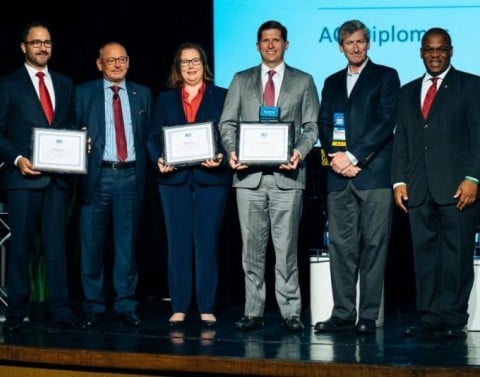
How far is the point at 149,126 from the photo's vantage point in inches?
240

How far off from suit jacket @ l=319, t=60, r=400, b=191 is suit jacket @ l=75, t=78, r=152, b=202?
1044 millimetres

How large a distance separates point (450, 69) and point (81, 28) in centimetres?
288

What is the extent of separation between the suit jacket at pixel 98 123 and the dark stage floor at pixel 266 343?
2.58ft

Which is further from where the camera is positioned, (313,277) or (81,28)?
(81,28)

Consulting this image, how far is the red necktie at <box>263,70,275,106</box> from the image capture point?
583 cm

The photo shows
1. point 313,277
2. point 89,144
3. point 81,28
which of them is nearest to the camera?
point 89,144

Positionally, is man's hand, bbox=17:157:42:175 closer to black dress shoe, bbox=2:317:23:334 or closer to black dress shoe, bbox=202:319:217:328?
black dress shoe, bbox=2:317:23:334

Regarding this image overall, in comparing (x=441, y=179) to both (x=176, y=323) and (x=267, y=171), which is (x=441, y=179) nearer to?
(x=267, y=171)

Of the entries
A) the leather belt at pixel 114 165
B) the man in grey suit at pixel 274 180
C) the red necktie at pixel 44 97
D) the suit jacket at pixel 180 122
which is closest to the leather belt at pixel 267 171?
the man in grey suit at pixel 274 180

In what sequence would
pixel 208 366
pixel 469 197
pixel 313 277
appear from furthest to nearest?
pixel 313 277
pixel 469 197
pixel 208 366

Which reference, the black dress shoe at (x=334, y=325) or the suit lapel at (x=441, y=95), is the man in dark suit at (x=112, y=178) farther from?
the suit lapel at (x=441, y=95)

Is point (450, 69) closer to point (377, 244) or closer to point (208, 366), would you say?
point (377, 244)

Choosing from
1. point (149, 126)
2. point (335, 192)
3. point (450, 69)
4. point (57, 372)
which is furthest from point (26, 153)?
point (450, 69)

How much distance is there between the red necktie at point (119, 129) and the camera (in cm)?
598
